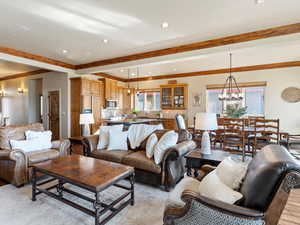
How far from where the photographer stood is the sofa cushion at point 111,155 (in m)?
3.00

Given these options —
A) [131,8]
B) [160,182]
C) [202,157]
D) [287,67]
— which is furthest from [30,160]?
[287,67]

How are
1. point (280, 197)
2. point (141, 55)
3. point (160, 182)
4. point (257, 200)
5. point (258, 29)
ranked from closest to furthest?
point (280, 197) → point (257, 200) → point (160, 182) → point (258, 29) → point (141, 55)

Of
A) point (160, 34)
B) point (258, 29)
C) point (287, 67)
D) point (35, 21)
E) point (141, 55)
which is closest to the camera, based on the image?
point (35, 21)

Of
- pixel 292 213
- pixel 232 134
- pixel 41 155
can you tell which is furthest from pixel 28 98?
pixel 292 213

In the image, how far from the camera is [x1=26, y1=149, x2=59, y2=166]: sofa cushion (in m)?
2.82

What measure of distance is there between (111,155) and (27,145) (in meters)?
1.56

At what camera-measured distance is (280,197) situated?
103 centimetres

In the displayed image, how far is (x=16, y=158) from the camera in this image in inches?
104

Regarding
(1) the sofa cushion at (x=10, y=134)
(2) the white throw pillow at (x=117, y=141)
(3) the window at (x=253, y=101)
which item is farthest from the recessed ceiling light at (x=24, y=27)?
(3) the window at (x=253, y=101)

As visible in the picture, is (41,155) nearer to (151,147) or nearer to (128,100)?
(151,147)

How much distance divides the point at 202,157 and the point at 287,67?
5239 millimetres

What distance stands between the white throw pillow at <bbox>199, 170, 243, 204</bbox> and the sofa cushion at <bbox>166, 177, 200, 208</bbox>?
19 centimetres

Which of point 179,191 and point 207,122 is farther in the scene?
point 207,122

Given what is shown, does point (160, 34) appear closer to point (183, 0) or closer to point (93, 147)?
point (183, 0)
